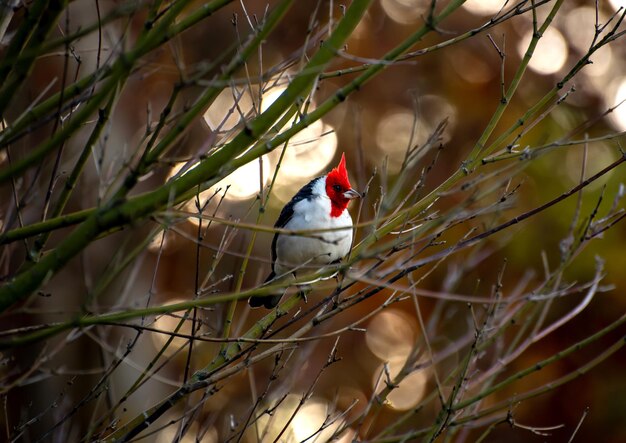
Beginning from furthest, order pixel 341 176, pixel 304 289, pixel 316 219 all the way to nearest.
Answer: pixel 341 176, pixel 316 219, pixel 304 289

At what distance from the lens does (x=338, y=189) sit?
5.31m

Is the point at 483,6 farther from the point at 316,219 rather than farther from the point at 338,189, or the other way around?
the point at 316,219

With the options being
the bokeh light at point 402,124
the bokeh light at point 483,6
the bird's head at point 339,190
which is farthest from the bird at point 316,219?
the bokeh light at point 483,6

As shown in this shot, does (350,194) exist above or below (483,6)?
below

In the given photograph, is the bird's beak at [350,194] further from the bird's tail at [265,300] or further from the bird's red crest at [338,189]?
the bird's tail at [265,300]

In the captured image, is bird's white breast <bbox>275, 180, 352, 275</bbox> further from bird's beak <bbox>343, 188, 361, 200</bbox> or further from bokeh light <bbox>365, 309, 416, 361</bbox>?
bokeh light <bbox>365, 309, 416, 361</bbox>

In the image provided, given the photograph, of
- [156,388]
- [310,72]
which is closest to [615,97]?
[156,388]

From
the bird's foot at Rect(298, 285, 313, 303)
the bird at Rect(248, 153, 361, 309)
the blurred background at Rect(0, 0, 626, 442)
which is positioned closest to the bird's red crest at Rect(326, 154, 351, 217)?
the bird at Rect(248, 153, 361, 309)

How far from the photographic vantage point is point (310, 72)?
8.14 ft

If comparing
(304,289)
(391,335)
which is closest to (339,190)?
(304,289)

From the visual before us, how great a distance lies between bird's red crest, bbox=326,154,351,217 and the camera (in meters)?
5.26

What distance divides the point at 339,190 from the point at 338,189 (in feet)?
0.04

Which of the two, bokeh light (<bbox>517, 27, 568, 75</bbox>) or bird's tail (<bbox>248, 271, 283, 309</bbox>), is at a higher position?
bokeh light (<bbox>517, 27, 568, 75</bbox>)

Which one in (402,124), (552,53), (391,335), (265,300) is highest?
(402,124)
